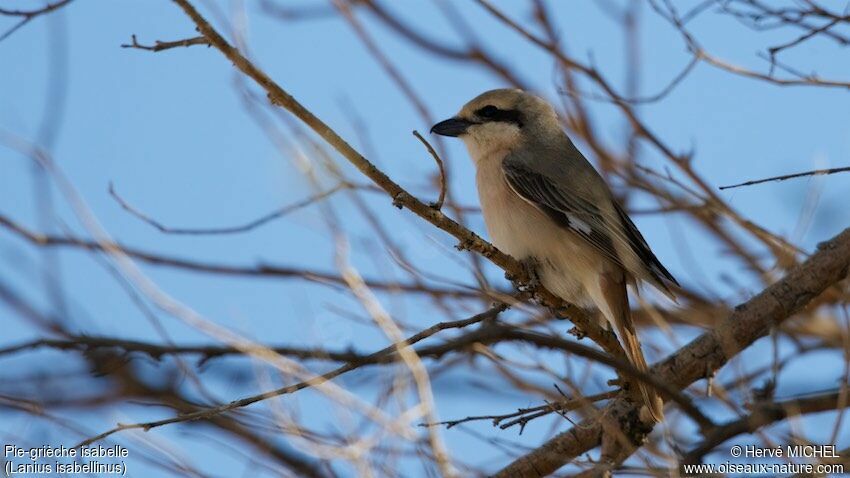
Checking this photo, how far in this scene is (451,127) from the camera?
6.02 m

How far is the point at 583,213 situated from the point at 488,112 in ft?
3.39

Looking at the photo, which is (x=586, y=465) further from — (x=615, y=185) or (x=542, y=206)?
(x=615, y=185)

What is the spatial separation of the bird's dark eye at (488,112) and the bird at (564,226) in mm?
106

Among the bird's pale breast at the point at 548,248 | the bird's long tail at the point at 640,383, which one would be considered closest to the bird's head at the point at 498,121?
the bird's pale breast at the point at 548,248

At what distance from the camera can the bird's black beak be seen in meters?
5.99

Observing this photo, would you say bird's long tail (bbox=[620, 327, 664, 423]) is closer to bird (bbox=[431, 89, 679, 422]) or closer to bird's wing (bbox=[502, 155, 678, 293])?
bird (bbox=[431, 89, 679, 422])

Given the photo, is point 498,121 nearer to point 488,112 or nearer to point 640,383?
point 488,112

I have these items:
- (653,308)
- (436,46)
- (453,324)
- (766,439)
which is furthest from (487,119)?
(766,439)

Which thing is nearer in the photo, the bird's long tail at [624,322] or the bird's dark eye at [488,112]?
the bird's long tail at [624,322]

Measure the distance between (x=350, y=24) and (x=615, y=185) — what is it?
1.76m

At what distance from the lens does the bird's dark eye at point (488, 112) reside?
237 inches

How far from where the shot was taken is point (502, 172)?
555 cm

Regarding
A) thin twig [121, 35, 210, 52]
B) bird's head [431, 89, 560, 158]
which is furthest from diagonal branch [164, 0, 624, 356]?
bird's head [431, 89, 560, 158]

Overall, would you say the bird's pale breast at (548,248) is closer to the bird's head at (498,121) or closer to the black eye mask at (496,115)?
the bird's head at (498,121)
